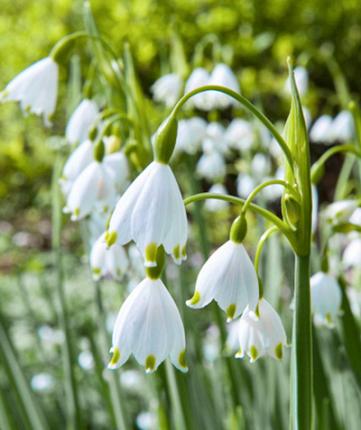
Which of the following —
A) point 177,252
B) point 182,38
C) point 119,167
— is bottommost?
point 177,252

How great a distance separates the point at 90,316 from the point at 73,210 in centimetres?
249

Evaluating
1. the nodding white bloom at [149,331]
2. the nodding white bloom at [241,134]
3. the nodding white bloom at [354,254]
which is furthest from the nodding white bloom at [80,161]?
the nodding white bloom at [241,134]

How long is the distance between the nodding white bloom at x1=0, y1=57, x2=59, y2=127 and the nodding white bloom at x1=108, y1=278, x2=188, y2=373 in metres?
0.67

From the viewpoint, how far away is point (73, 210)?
1.39m

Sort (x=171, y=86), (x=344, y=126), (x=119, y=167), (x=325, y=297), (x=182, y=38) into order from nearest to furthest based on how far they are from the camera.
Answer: (x=325, y=297)
(x=119, y=167)
(x=171, y=86)
(x=344, y=126)
(x=182, y=38)

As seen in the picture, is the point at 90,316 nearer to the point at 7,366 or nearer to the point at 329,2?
the point at 7,366

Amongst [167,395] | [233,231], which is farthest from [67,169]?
[233,231]

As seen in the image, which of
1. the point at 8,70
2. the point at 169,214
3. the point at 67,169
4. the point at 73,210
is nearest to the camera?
the point at 169,214

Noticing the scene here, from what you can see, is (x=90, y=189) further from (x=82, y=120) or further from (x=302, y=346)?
(x=302, y=346)

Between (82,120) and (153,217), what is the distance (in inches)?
30.2

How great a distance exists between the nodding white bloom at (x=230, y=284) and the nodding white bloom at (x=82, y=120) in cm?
73

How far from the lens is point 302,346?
948 mm

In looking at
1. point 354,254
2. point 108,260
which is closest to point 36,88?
point 108,260

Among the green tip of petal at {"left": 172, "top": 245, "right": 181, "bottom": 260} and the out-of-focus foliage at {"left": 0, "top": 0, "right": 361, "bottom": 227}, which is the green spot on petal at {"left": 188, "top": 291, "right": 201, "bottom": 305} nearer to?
the green tip of petal at {"left": 172, "top": 245, "right": 181, "bottom": 260}
